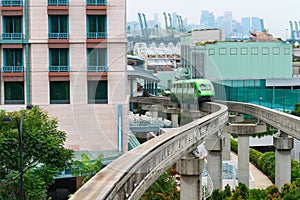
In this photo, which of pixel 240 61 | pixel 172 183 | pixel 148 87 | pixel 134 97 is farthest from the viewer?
pixel 240 61

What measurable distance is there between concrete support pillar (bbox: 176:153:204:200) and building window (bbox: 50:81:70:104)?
7.53m

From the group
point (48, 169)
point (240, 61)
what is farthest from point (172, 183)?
point (240, 61)

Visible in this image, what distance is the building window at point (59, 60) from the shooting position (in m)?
22.8

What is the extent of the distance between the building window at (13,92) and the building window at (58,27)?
233cm

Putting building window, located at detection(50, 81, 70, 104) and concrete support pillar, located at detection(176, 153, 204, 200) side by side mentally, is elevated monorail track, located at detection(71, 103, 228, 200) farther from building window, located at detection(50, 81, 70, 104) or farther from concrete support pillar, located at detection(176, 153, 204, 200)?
building window, located at detection(50, 81, 70, 104)

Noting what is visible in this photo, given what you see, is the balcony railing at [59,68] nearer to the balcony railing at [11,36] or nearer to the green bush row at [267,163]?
the balcony railing at [11,36]

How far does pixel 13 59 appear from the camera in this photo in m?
23.0

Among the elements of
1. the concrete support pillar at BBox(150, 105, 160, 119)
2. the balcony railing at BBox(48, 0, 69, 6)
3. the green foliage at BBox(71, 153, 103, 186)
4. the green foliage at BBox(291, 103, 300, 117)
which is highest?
the balcony railing at BBox(48, 0, 69, 6)

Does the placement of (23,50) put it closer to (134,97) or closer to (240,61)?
(134,97)

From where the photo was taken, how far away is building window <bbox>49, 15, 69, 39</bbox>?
22.6 m

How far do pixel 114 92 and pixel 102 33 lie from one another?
232cm

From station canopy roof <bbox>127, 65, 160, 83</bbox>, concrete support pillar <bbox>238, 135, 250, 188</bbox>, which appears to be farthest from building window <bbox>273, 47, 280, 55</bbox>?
station canopy roof <bbox>127, 65, 160, 83</bbox>

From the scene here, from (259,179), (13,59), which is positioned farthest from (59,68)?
(259,179)

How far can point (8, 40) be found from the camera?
22.7 m
